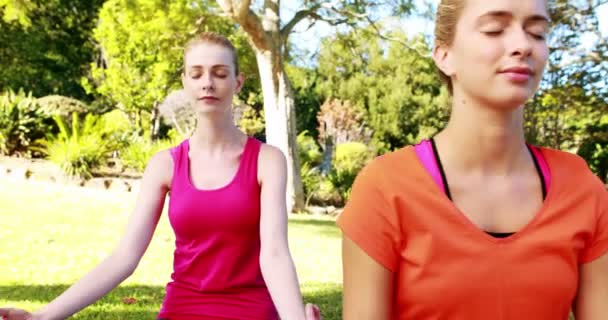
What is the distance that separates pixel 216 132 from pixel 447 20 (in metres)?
1.59

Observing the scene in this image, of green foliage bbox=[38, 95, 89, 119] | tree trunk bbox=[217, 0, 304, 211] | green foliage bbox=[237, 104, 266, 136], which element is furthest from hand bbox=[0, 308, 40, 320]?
green foliage bbox=[237, 104, 266, 136]

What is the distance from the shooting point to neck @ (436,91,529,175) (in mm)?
1415

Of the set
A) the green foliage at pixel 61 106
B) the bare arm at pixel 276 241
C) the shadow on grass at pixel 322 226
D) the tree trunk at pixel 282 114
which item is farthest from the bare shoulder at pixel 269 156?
the green foliage at pixel 61 106

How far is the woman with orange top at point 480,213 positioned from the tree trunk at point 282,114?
52.5ft

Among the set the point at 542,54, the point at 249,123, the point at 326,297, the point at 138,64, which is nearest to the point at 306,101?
the point at 249,123

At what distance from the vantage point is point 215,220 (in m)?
2.75

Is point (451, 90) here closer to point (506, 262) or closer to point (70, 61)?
point (506, 262)

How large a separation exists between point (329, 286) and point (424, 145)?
23.5ft

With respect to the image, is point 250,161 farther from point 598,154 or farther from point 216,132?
point 598,154

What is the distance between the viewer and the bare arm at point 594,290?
1439 millimetres

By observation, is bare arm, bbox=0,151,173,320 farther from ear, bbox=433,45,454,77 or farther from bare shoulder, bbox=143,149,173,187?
ear, bbox=433,45,454,77

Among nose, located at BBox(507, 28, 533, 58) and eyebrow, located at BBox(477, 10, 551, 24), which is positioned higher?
eyebrow, located at BBox(477, 10, 551, 24)

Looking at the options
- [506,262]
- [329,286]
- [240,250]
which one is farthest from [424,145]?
[329,286]

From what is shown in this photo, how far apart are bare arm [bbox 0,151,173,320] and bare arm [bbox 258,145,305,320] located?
382 millimetres
